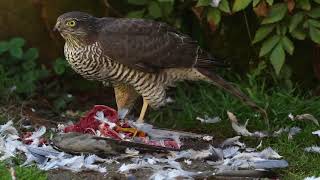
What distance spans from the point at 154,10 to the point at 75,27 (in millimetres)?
1458

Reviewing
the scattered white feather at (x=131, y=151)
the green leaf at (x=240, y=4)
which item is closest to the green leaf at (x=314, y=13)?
the green leaf at (x=240, y=4)

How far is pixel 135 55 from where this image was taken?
6125 mm

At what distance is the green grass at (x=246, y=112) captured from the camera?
614cm

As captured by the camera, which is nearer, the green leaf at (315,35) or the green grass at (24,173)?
the green grass at (24,173)

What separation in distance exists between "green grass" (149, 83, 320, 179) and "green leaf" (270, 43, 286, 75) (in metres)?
0.36

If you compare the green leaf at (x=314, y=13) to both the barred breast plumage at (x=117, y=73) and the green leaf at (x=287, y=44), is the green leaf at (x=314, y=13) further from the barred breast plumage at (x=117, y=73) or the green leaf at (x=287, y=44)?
the barred breast plumage at (x=117, y=73)

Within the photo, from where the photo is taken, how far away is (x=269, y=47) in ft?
22.2

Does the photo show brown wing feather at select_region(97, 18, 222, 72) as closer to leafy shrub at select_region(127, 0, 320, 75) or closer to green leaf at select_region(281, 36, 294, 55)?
leafy shrub at select_region(127, 0, 320, 75)

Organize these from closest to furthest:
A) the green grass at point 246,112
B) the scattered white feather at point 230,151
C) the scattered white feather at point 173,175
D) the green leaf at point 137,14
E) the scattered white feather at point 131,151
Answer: the scattered white feather at point 173,175
the scattered white feather at point 131,151
the scattered white feather at point 230,151
the green grass at point 246,112
the green leaf at point 137,14

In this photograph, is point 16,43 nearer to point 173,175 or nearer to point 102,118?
point 102,118

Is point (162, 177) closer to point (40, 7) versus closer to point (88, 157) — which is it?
point (88, 157)

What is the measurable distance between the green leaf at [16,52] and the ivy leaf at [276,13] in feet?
7.39

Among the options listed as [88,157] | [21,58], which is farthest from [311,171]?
[21,58]

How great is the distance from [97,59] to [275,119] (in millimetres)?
1641
